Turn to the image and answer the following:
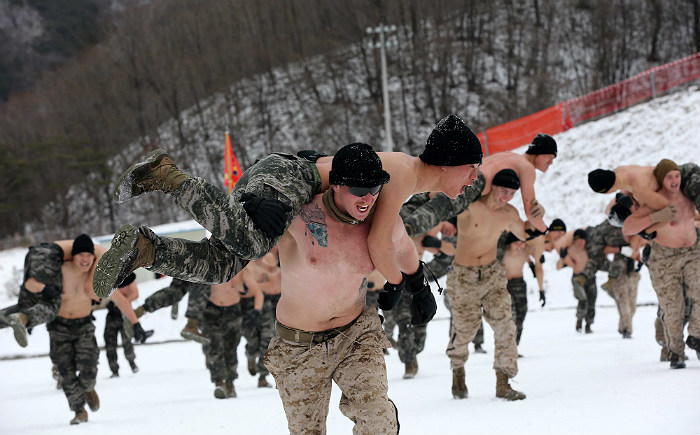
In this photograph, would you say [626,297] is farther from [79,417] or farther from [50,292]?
[50,292]

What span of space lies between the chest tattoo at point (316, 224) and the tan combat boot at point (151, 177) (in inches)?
25.2

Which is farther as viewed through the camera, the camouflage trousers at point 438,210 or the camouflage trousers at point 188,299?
the camouflage trousers at point 188,299

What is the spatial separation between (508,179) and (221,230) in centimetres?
348

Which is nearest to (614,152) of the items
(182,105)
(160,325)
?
(160,325)

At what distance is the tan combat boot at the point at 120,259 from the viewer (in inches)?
112

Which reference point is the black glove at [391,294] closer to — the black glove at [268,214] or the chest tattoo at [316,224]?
the chest tattoo at [316,224]

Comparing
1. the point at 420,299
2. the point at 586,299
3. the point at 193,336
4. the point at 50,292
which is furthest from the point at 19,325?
the point at 586,299

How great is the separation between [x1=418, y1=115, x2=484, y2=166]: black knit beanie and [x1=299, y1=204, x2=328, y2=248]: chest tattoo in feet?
2.56

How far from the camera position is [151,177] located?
3172mm

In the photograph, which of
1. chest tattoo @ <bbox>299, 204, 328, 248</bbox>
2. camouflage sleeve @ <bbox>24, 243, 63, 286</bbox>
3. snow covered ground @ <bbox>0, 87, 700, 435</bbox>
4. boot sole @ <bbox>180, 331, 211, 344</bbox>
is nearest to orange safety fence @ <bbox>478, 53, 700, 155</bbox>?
snow covered ground @ <bbox>0, 87, 700, 435</bbox>

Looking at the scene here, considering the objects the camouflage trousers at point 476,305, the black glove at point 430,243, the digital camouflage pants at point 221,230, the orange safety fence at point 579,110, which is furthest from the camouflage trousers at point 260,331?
the orange safety fence at point 579,110

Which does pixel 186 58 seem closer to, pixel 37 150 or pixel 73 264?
pixel 37 150

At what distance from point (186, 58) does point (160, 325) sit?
2706 centimetres

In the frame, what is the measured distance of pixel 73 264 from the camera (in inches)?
284
